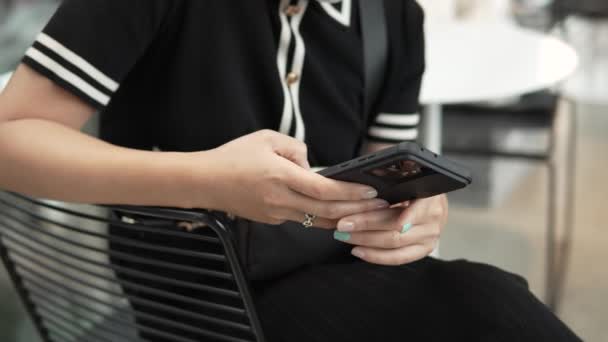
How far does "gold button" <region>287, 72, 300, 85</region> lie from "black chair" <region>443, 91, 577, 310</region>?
132 centimetres

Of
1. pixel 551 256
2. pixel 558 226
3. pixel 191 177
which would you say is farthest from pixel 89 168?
pixel 558 226

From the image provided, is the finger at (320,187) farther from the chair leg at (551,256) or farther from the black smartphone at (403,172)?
the chair leg at (551,256)

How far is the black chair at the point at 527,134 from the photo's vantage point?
2.28 m

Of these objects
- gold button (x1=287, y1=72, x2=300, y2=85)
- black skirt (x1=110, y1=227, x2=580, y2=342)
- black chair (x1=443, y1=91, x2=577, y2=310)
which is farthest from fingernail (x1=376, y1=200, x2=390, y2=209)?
black chair (x1=443, y1=91, x2=577, y2=310)

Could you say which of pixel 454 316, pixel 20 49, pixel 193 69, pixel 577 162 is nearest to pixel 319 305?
pixel 454 316

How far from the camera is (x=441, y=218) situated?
826 millimetres

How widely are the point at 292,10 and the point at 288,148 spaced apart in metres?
0.23

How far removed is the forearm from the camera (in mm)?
662

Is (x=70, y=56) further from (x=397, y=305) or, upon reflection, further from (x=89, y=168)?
(x=397, y=305)

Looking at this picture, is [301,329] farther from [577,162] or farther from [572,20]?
[577,162]

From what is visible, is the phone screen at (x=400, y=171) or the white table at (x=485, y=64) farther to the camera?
the white table at (x=485, y=64)

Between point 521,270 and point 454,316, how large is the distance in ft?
4.72

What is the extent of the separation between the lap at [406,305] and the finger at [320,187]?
5.9 inches

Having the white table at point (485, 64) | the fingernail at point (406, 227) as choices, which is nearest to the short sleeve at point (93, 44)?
the fingernail at point (406, 227)
